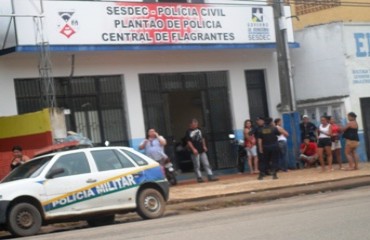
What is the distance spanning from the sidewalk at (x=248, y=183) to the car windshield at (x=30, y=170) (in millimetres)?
4095

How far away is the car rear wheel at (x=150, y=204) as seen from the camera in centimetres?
1434

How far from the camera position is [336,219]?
11.4 meters

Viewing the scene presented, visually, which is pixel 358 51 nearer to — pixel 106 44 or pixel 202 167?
pixel 202 167

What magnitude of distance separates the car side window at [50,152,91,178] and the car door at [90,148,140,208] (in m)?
0.23

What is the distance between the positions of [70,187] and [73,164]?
52cm

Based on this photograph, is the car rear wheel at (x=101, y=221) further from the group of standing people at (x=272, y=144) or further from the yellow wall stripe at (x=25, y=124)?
the group of standing people at (x=272, y=144)

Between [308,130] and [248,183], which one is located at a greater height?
[308,130]

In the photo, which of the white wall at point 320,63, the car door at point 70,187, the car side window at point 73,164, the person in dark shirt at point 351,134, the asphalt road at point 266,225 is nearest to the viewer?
the asphalt road at point 266,225

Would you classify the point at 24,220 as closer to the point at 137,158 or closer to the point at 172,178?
the point at 137,158

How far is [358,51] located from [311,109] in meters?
2.62

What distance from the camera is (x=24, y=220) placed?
13.0 meters

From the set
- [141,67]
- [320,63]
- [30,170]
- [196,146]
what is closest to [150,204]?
[30,170]

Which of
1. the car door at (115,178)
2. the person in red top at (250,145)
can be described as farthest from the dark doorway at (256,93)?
the car door at (115,178)

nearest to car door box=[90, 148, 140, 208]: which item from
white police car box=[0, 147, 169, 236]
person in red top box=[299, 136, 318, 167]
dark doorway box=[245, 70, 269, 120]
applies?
white police car box=[0, 147, 169, 236]
